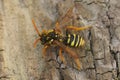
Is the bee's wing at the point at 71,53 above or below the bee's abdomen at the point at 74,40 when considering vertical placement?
below

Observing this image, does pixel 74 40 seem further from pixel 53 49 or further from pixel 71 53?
pixel 53 49

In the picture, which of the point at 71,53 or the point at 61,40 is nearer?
the point at 71,53

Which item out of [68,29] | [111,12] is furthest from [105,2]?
[68,29]

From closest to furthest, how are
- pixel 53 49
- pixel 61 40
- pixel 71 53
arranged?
pixel 71 53 → pixel 53 49 → pixel 61 40

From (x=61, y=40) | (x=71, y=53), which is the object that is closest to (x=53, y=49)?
(x=61, y=40)

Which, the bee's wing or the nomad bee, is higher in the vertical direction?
the nomad bee

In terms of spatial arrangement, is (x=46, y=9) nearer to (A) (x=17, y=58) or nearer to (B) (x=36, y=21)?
(B) (x=36, y=21)
